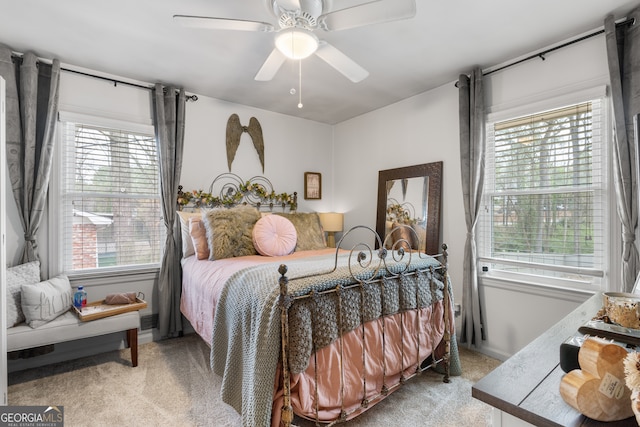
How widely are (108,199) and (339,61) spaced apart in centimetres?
251

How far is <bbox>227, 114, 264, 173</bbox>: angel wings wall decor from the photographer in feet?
12.0

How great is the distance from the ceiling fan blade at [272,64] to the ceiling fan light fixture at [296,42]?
0.46 feet

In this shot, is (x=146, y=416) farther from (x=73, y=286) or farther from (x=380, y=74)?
(x=380, y=74)

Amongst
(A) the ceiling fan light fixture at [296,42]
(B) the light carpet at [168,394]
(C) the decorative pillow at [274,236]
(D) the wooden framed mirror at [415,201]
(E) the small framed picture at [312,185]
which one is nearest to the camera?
(A) the ceiling fan light fixture at [296,42]

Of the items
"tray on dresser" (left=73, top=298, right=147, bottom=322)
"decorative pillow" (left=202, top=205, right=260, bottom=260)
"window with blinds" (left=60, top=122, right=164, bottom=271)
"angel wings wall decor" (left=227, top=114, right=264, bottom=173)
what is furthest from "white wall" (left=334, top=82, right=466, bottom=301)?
"tray on dresser" (left=73, top=298, right=147, bottom=322)

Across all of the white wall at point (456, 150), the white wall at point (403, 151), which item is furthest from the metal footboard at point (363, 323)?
the white wall at point (403, 151)

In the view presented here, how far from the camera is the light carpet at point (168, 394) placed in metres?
1.92

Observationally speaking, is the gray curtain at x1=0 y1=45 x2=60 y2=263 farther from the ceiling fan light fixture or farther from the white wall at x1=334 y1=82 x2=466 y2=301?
the white wall at x1=334 y1=82 x2=466 y2=301

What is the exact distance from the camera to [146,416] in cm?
196

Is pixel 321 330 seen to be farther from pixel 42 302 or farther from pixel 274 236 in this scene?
pixel 42 302

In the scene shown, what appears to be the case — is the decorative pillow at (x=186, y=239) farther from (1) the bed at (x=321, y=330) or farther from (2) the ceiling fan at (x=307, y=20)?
(2) the ceiling fan at (x=307, y=20)

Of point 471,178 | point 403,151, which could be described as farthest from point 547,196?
point 403,151

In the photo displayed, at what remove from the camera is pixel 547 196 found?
2.51 m

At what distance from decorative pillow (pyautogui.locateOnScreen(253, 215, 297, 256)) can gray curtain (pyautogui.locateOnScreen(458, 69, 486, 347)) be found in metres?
1.65
